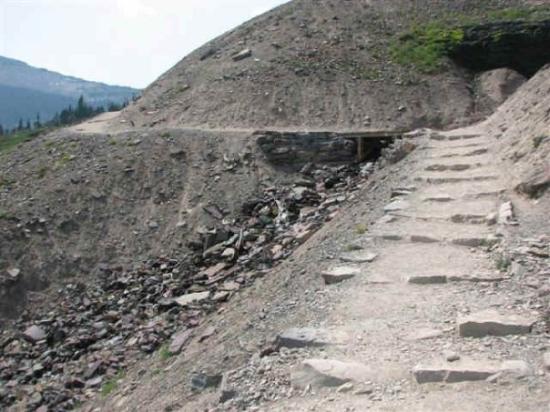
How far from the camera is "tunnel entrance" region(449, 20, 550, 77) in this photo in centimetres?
2956

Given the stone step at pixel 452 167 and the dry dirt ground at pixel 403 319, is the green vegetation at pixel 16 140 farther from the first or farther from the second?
the dry dirt ground at pixel 403 319

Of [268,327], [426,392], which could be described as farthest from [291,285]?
[426,392]

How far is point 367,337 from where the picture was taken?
6.33 m

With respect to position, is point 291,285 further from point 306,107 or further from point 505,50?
point 505,50

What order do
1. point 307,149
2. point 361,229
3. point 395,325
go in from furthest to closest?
point 307,149 < point 361,229 < point 395,325

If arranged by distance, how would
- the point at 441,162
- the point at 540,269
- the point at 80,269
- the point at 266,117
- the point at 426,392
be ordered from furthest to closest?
1. the point at 266,117
2. the point at 80,269
3. the point at 441,162
4. the point at 540,269
5. the point at 426,392

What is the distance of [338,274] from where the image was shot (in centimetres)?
804

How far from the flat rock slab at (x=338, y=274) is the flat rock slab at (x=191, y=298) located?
601cm

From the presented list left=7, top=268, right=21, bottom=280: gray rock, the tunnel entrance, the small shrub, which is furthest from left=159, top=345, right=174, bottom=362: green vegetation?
the tunnel entrance

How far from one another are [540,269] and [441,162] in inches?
261

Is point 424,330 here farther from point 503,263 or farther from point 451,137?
point 451,137

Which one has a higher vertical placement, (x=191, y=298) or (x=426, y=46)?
(x=426, y=46)

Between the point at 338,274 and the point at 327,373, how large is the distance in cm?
244

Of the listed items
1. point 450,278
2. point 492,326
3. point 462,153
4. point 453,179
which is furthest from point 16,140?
point 492,326
